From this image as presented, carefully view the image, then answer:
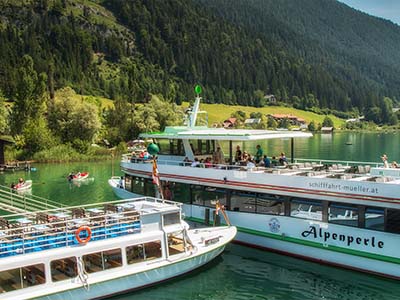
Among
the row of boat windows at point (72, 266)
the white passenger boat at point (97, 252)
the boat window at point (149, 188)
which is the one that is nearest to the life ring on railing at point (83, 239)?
the white passenger boat at point (97, 252)

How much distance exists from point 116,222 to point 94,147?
6111cm

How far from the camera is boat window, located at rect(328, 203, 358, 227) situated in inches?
781

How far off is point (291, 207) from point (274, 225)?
1.17 meters

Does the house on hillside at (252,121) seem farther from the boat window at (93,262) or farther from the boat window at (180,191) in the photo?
the boat window at (93,262)

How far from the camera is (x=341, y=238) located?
1988 centimetres

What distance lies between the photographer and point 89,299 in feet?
56.8

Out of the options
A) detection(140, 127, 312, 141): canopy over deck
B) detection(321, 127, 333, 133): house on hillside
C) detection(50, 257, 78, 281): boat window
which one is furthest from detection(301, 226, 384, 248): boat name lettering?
detection(321, 127, 333, 133): house on hillside

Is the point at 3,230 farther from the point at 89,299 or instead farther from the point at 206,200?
the point at 206,200

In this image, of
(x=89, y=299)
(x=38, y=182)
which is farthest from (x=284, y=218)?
(x=38, y=182)

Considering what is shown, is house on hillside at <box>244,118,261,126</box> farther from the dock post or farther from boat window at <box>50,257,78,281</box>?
boat window at <box>50,257,78,281</box>

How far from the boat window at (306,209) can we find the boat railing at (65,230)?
6378 millimetres

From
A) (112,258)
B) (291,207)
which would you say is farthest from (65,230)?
(291,207)

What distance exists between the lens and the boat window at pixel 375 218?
62.4 ft

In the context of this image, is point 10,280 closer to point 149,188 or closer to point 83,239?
point 83,239
